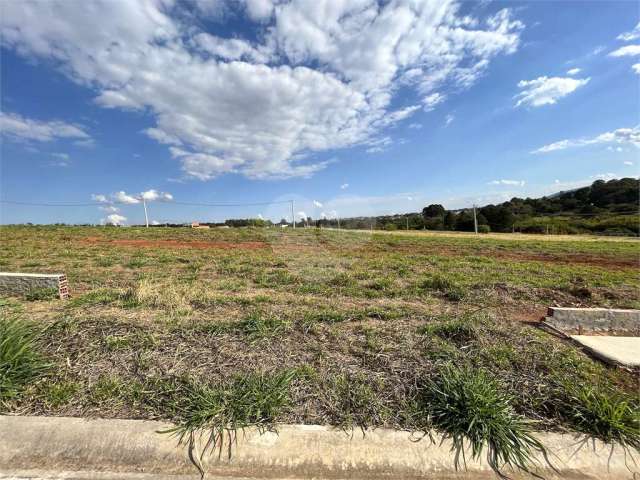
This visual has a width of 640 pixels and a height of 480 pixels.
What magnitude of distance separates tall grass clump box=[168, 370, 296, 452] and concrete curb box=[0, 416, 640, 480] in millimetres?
69

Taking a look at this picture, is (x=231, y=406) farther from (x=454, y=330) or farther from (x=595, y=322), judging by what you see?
(x=595, y=322)

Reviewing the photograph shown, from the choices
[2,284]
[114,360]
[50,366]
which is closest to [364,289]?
[114,360]

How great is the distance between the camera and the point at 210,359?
2592 mm

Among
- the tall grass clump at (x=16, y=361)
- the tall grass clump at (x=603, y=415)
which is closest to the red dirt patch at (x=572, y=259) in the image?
the tall grass clump at (x=603, y=415)

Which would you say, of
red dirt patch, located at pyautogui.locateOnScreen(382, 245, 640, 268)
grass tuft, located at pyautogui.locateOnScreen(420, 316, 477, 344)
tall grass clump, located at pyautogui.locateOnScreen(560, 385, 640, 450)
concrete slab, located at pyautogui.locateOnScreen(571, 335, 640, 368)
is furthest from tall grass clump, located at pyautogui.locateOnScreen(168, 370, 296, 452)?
red dirt patch, located at pyautogui.locateOnScreen(382, 245, 640, 268)

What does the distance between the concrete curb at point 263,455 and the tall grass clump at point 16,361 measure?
33cm

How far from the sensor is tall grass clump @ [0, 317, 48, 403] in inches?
83.6

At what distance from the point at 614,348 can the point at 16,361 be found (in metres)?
5.51

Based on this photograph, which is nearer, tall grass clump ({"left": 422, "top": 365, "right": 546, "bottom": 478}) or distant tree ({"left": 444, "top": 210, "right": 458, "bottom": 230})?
tall grass clump ({"left": 422, "top": 365, "right": 546, "bottom": 478})

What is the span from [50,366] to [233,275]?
404cm

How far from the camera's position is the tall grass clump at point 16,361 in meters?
2.12

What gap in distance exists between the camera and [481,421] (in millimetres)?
1895

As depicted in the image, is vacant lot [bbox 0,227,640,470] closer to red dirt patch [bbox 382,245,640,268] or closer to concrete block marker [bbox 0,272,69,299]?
concrete block marker [bbox 0,272,69,299]

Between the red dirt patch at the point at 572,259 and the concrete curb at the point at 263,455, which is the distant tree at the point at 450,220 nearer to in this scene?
the red dirt patch at the point at 572,259
